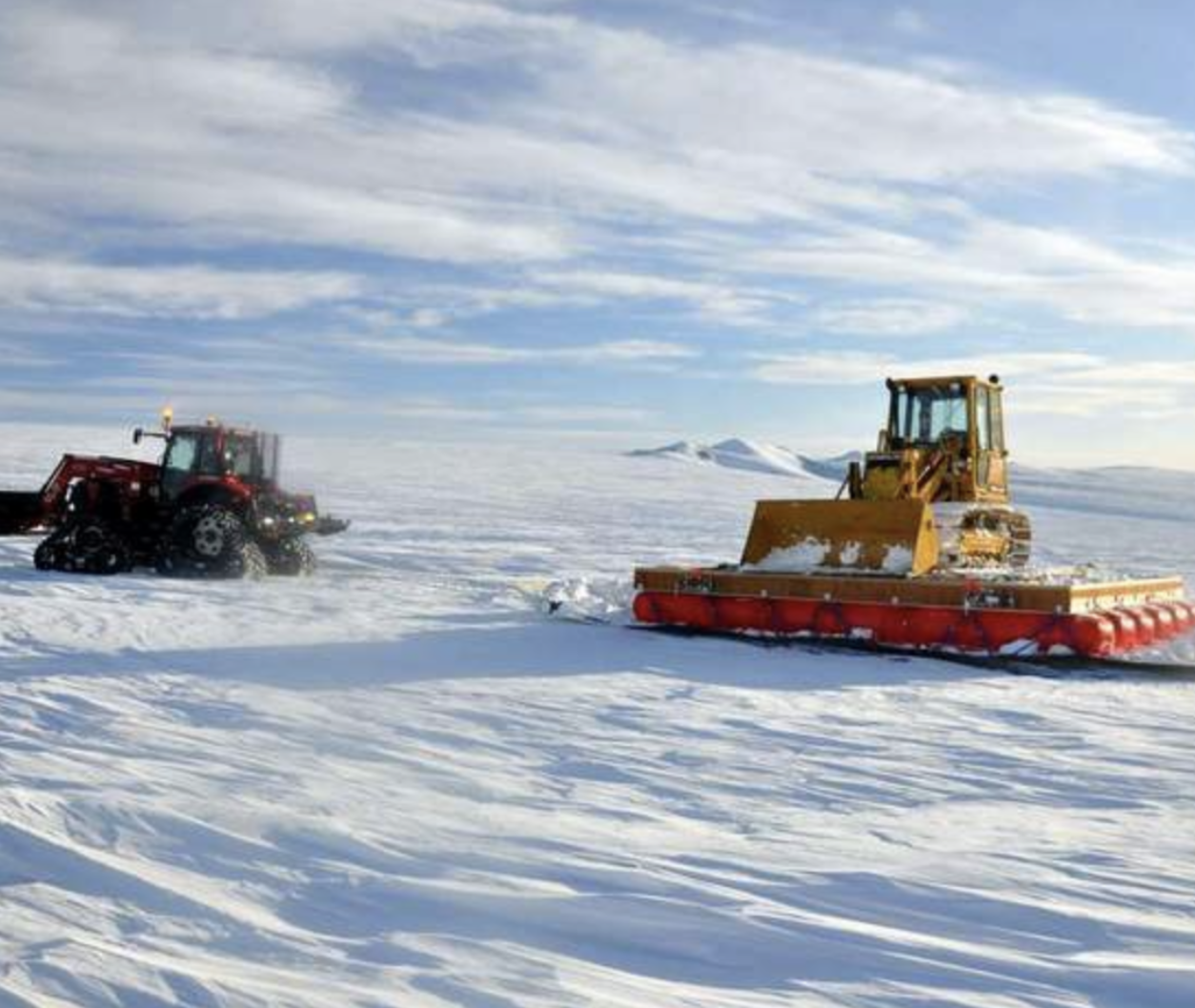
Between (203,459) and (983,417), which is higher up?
(983,417)

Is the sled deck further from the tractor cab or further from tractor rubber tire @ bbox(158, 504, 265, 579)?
the tractor cab

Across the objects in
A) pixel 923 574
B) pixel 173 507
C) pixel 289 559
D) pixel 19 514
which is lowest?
pixel 289 559

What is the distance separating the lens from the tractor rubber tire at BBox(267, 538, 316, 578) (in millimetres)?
15906

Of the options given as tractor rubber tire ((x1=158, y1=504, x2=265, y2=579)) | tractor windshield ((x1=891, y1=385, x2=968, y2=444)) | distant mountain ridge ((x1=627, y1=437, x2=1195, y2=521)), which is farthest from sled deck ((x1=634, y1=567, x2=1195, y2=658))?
distant mountain ridge ((x1=627, y1=437, x2=1195, y2=521))

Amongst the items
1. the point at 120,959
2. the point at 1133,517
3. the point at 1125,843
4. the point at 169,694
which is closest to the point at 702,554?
the point at 169,694

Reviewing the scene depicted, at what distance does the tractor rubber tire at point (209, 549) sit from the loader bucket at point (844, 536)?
20.3 ft

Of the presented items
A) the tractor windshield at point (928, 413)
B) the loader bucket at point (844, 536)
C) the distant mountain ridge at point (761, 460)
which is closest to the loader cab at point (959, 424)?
the tractor windshield at point (928, 413)

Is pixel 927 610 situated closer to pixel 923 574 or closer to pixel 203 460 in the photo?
pixel 923 574

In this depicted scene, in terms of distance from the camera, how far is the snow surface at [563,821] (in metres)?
3.84

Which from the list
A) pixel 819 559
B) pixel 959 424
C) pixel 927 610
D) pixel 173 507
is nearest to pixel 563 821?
pixel 927 610

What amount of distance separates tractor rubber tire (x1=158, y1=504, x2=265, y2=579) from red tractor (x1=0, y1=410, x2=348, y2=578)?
2cm

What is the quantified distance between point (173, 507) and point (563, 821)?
1167 cm

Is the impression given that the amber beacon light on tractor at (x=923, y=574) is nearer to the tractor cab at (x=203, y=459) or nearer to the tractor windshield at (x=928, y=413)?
the tractor windshield at (x=928, y=413)

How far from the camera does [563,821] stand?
544 centimetres
